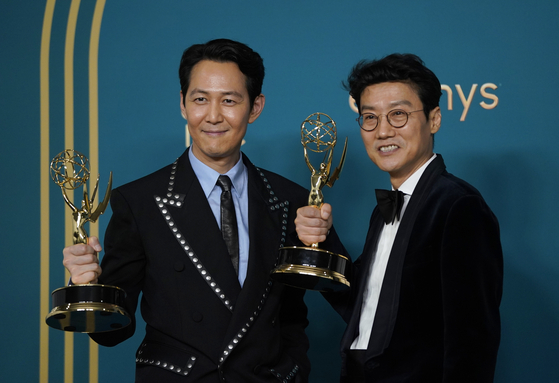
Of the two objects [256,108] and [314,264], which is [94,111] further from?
[314,264]

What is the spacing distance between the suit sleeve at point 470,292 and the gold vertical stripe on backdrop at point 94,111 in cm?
220

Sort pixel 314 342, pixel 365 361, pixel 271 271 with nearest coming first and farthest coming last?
1. pixel 365 361
2. pixel 271 271
3. pixel 314 342

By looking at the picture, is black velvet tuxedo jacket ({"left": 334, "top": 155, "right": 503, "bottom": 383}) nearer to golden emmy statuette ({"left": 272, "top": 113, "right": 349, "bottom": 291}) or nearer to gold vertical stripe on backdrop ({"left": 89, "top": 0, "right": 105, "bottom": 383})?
golden emmy statuette ({"left": 272, "top": 113, "right": 349, "bottom": 291})

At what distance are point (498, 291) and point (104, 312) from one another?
1.18 meters

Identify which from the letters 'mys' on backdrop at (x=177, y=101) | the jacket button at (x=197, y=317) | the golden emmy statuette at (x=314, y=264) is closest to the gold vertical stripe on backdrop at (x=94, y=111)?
the letters 'mys' on backdrop at (x=177, y=101)

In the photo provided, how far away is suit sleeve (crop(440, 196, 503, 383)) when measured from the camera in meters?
1.70

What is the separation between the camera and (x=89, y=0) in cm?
339

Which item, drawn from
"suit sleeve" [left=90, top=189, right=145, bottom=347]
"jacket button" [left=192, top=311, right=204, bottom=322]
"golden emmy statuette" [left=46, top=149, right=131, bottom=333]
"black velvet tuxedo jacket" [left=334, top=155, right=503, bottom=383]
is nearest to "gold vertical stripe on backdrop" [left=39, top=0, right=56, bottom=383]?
"suit sleeve" [left=90, top=189, right=145, bottom=347]

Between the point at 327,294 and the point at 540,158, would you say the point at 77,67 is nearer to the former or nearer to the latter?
the point at 327,294

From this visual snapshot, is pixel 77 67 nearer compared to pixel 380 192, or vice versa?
pixel 380 192

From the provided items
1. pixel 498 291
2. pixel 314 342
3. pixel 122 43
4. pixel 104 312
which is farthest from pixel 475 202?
pixel 122 43

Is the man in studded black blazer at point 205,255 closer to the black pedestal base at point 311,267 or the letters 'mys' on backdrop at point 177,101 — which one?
the black pedestal base at point 311,267

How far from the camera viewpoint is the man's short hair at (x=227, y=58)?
2.12 m

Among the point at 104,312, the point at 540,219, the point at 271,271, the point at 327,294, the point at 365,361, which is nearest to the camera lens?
the point at 104,312
